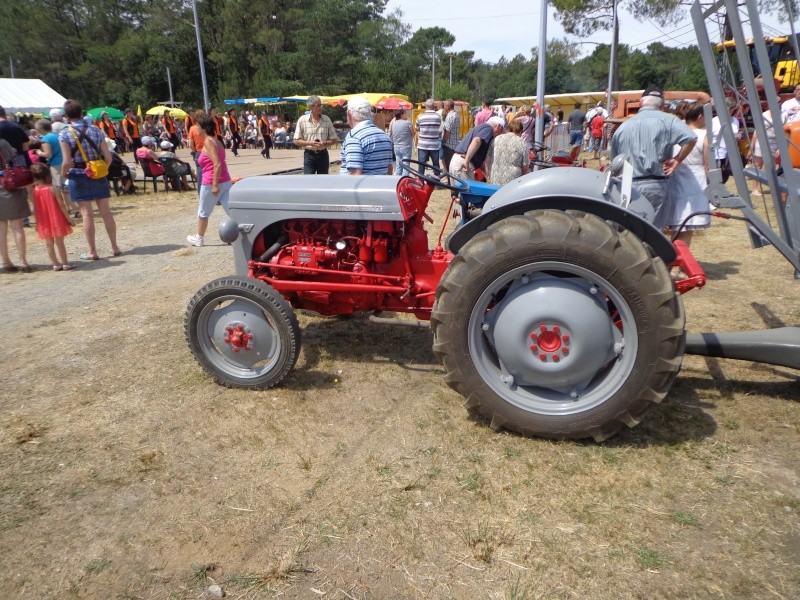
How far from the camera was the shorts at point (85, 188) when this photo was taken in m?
6.36

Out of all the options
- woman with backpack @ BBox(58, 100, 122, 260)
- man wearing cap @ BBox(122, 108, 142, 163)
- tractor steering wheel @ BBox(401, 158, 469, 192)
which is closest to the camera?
tractor steering wheel @ BBox(401, 158, 469, 192)

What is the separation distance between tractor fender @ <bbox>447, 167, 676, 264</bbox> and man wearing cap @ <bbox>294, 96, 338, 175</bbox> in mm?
4232

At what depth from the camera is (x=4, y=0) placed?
5391cm

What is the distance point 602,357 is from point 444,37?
10057 centimetres

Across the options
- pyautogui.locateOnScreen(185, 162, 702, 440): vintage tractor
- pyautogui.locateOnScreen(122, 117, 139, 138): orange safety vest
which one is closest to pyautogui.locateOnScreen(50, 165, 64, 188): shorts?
pyautogui.locateOnScreen(185, 162, 702, 440): vintage tractor

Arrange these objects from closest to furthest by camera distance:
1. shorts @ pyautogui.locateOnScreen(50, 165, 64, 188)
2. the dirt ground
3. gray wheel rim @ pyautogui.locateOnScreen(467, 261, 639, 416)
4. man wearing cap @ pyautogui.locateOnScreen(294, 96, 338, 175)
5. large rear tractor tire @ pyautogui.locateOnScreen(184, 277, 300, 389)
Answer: the dirt ground < gray wheel rim @ pyautogui.locateOnScreen(467, 261, 639, 416) < large rear tractor tire @ pyautogui.locateOnScreen(184, 277, 300, 389) < man wearing cap @ pyautogui.locateOnScreen(294, 96, 338, 175) < shorts @ pyautogui.locateOnScreen(50, 165, 64, 188)

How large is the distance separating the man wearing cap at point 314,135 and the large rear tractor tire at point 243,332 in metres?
3.83

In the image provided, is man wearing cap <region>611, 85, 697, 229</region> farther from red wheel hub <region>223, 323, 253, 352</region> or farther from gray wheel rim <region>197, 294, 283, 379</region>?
red wheel hub <region>223, 323, 253, 352</region>

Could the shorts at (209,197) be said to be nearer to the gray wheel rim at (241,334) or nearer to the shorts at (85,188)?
the shorts at (85,188)

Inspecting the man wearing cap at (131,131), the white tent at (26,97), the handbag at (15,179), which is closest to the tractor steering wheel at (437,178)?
the handbag at (15,179)

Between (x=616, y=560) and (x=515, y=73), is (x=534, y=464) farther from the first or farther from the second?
(x=515, y=73)

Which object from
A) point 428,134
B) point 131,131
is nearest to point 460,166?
point 428,134

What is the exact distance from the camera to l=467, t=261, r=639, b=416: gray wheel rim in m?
2.68

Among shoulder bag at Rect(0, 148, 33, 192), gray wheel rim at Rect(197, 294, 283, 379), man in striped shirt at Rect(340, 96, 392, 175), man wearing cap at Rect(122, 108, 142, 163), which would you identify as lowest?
gray wheel rim at Rect(197, 294, 283, 379)
